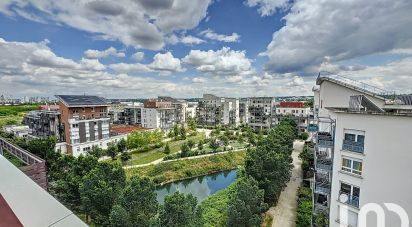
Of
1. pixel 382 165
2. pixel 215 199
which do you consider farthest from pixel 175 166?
pixel 382 165

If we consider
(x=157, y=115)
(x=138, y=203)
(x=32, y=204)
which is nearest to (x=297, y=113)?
(x=157, y=115)

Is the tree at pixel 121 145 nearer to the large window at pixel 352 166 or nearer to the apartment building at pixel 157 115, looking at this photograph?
the apartment building at pixel 157 115

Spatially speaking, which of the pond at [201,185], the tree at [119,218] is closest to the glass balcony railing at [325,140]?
the tree at [119,218]

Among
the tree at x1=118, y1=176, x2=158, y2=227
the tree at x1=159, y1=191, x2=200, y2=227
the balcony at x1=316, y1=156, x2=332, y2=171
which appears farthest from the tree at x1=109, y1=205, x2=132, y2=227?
the balcony at x1=316, y1=156, x2=332, y2=171

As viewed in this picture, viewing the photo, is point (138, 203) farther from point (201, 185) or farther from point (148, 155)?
point (148, 155)

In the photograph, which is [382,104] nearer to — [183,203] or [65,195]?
[183,203]

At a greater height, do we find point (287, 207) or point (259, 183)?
point (259, 183)

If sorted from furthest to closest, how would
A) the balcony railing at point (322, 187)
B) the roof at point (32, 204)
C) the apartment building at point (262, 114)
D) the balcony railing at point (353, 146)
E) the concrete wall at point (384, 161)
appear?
the apartment building at point (262, 114), the balcony railing at point (322, 187), the balcony railing at point (353, 146), the concrete wall at point (384, 161), the roof at point (32, 204)
